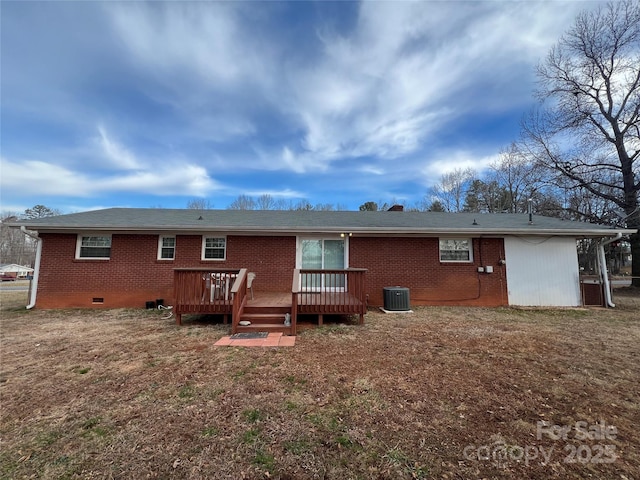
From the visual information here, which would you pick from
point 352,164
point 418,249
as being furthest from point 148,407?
point 352,164

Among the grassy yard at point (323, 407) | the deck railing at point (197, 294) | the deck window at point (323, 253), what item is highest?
the deck window at point (323, 253)

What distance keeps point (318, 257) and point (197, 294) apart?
4.07 m

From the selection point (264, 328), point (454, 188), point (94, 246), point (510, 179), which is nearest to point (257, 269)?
point (264, 328)

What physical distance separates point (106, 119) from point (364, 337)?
14.5m

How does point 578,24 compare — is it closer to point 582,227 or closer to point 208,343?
point 582,227

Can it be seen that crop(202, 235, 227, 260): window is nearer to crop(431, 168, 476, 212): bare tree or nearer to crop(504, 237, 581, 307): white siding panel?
crop(504, 237, 581, 307): white siding panel

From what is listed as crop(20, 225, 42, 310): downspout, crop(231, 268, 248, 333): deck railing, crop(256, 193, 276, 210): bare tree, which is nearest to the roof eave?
crop(20, 225, 42, 310): downspout

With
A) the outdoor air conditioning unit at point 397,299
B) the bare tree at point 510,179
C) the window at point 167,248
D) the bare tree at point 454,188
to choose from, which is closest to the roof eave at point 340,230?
the window at point 167,248

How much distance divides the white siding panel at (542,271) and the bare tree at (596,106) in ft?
26.3

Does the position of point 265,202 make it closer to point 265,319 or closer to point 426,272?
point 426,272

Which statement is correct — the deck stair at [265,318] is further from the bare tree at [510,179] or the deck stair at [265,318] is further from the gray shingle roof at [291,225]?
the bare tree at [510,179]

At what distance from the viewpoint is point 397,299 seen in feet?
26.8

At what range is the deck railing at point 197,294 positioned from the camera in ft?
20.8

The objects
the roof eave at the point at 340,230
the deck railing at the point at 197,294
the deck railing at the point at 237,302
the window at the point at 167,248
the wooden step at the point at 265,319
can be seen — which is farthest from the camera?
the window at the point at 167,248
